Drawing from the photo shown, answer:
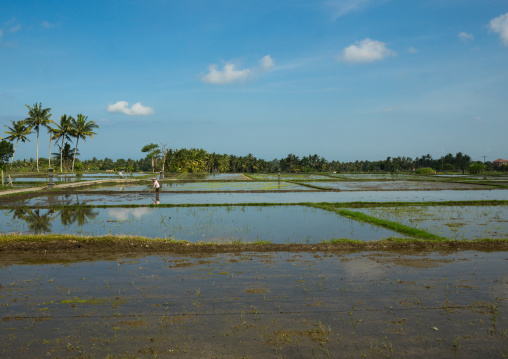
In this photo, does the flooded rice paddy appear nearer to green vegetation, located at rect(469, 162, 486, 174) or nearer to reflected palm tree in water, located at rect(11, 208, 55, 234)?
reflected palm tree in water, located at rect(11, 208, 55, 234)

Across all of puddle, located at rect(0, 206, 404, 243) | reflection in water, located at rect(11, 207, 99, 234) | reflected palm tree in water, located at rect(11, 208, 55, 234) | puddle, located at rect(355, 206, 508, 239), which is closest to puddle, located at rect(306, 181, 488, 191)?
puddle, located at rect(355, 206, 508, 239)

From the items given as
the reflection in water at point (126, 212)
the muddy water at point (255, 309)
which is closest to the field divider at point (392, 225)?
the muddy water at point (255, 309)

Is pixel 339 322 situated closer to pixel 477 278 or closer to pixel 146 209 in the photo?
pixel 477 278

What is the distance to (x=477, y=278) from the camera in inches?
250

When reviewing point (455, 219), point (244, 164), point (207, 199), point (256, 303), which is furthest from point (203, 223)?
point (244, 164)

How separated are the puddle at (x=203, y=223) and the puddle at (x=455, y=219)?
1745 millimetres

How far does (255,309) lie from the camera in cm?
493

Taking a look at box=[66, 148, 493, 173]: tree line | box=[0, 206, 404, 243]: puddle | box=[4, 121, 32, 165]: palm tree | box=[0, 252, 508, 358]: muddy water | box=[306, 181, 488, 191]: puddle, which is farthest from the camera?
box=[66, 148, 493, 173]: tree line

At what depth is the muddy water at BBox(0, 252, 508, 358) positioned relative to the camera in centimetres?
397

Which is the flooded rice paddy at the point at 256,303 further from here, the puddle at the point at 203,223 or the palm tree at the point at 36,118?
the palm tree at the point at 36,118

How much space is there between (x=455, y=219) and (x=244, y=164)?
57801 mm

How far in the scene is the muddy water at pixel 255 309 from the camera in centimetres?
397

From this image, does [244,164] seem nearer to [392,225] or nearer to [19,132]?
[19,132]

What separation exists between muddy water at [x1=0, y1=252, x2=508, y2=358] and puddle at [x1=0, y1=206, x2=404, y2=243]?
102 inches
